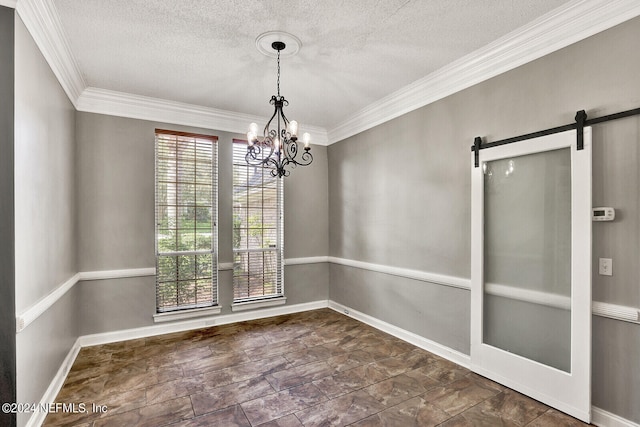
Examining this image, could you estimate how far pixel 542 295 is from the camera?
2.63 m

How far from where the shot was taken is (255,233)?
4.89 metres

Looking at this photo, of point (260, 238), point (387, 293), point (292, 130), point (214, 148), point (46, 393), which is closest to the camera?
point (46, 393)

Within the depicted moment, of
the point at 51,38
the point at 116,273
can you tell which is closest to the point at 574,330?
the point at 51,38

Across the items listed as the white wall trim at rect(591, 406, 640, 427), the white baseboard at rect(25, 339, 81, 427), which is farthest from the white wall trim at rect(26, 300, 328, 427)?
the white wall trim at rect(591, 406, 640, 427)

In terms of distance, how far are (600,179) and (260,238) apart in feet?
12.9

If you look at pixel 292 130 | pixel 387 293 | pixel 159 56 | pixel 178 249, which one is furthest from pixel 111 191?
pixel 387 293

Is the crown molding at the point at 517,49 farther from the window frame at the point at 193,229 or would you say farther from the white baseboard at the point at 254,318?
the white baseboard at the point at 254,318

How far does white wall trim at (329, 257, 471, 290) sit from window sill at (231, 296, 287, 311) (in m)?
1.11

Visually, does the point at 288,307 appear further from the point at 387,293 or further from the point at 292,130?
the point at 292,130

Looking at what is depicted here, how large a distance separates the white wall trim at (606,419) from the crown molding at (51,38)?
14.9ft

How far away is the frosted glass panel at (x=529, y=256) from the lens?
8.20 feet

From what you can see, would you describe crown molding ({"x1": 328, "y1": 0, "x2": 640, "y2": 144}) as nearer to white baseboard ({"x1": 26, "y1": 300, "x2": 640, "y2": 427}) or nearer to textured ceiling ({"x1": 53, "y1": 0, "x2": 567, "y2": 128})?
textured ceiling ({"x1": 53, "y1": 0, "x2": 567, "y2": 128})

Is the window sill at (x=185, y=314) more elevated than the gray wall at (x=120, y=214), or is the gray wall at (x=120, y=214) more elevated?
the gray wall at (x=120, y=214)

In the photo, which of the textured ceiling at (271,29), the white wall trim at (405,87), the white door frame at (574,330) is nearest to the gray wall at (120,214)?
the white wall trim at (405,87)
